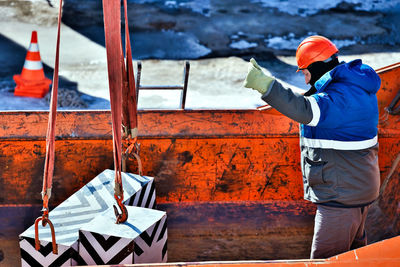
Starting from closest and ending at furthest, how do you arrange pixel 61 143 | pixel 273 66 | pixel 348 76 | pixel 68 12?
pixel 348 76 < pixel 61 143 < pixel 273 66 < pixel 68 12

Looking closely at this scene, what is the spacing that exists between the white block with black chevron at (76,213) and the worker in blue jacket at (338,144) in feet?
3.42

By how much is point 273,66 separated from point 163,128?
3.59 metres

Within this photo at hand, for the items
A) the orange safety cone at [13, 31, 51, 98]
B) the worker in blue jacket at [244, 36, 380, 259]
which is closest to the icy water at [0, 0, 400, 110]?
the orange safety cone at [13, 31, 51, 98]

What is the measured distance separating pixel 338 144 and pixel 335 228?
0.49 meters

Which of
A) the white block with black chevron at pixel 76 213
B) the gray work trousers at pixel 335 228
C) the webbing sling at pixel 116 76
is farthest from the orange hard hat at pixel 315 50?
the white block with black chevron at pixel 76 213

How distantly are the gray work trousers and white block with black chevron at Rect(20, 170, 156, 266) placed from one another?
1.11 m

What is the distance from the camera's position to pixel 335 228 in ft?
9.77

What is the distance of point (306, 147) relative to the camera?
3.02m

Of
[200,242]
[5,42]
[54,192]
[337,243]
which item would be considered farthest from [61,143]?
[5,42]

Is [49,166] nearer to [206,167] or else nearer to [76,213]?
[76,213]

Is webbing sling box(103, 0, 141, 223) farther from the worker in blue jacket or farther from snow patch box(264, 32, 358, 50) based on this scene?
snow patch box(264, 32, 358, 50)

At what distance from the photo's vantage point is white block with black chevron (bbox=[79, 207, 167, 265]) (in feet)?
8.50

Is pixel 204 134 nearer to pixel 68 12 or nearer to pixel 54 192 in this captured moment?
pixel 54 192

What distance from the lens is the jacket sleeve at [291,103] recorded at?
2564mm
